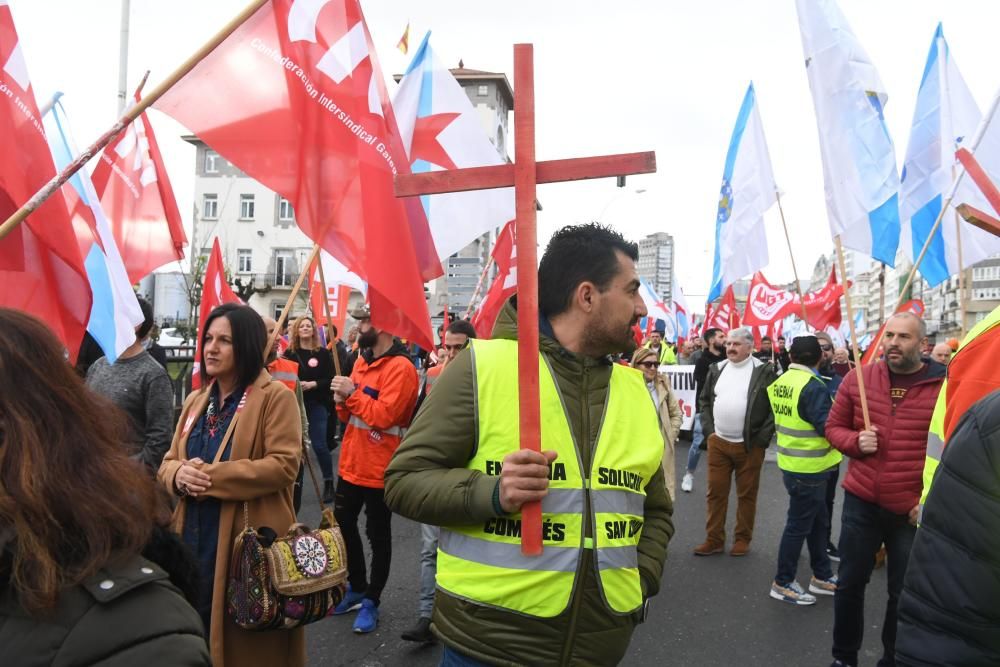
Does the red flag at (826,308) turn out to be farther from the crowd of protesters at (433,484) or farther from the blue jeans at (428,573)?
the blue jeans at (428,573)

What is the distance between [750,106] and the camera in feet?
26.7

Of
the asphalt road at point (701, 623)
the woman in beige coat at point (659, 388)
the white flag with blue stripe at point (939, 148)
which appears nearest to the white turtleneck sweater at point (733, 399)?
the woman in beige coat at point (659, 388)

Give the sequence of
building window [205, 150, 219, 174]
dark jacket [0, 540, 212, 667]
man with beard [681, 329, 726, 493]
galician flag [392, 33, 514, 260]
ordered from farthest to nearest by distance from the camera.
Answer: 1. building window [205, 150, 219, 174]
2. man with beard [681, 329, 726, 493]
3. galician flag [392, 33, 514, 260]
4. dark jacket [0, 540, 212, 667]

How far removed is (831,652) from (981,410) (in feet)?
11.9

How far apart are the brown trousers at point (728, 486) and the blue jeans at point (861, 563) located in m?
2.54

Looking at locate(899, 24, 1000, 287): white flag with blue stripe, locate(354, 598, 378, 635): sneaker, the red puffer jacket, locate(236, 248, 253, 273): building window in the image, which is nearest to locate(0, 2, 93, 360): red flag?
locate(354, 598, 378, 635): sneaker

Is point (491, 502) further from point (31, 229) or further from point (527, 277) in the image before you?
point (31, 229)

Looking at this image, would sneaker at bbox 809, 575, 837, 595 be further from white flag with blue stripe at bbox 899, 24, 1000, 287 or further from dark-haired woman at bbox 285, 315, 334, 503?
dark-haired woman at bbox 285, 315, 334, 503

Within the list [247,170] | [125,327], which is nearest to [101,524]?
[125,327]

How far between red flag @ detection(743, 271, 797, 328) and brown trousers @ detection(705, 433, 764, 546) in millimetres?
7810

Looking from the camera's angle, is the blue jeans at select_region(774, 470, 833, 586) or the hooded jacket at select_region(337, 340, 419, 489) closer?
the hooded jacket at select_region(337, 340, 419, 489)

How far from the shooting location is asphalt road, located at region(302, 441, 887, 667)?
15.1 feet

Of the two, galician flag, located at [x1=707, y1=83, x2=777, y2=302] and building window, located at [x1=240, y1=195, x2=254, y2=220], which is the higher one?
building window, located at [x1=240, y1=195, x2=254, y2=220]

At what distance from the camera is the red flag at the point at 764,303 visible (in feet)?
46.8
